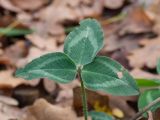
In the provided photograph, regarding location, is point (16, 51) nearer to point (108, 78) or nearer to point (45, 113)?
point (45, 113)

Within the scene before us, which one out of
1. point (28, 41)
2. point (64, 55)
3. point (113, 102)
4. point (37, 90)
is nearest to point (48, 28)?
point (28, 41)

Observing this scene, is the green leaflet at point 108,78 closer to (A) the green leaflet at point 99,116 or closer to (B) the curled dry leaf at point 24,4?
(A) the green leaflet at point 99,116

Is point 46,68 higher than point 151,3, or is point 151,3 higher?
point 46,68

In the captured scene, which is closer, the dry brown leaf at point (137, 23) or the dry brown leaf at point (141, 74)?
the dry brown leaf at point (141, 74)

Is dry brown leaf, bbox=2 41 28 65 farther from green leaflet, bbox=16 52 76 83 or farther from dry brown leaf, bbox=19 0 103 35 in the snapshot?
green leaflet, bbox=16 52 76 83

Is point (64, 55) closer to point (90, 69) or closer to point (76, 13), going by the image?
point (90, 69)

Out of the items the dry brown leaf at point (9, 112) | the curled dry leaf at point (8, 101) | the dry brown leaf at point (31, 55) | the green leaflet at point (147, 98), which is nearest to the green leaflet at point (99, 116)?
the green leaflet at point (147, 98)
